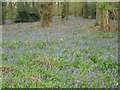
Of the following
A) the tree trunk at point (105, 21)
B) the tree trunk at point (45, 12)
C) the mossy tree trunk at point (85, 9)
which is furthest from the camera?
the mossy tree trunk at point (85, 9)

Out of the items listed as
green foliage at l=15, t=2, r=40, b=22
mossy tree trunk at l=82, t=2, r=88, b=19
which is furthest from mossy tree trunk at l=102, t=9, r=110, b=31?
mossy tree trunk at l=82, t=2, r=88, b=19

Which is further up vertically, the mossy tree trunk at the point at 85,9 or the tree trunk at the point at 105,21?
the mossy tree trunk at the point at 85,9

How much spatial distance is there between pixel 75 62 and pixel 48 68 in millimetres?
965

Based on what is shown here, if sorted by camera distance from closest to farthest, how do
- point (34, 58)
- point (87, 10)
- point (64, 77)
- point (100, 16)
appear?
1. point (64, 77)
2. point (34, 58)
3. point (100, 16)
4. point (87, 10)

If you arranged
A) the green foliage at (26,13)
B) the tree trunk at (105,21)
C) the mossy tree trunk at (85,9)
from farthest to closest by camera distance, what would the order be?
the mossy tree trunk at (85,9) → the green foliage at (26,13) → the tree trunk at (105,21)

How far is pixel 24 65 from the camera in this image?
7684 millimetres

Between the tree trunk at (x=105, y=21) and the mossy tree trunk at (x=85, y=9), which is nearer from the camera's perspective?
the tree trunk at (x=105, y=21)

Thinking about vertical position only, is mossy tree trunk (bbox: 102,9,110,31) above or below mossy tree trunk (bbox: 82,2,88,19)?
below

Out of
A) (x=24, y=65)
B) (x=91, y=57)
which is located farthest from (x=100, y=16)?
(x=24, y=65)

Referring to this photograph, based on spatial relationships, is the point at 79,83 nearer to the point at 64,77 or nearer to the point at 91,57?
the point at 64,77

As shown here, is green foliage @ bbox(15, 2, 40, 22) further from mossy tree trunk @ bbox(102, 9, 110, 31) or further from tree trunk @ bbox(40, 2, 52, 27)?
mossy tree trunk @ bbox(102, 9, 110, 31)

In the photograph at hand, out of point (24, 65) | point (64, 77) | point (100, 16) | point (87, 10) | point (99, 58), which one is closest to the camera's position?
point (64, 77)

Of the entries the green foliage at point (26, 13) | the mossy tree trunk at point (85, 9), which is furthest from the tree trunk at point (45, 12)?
the mossy tree trunk at point (85, 9)

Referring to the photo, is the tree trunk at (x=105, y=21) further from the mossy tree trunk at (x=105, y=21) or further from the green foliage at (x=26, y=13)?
the green foliage at (x=26, y=13)
